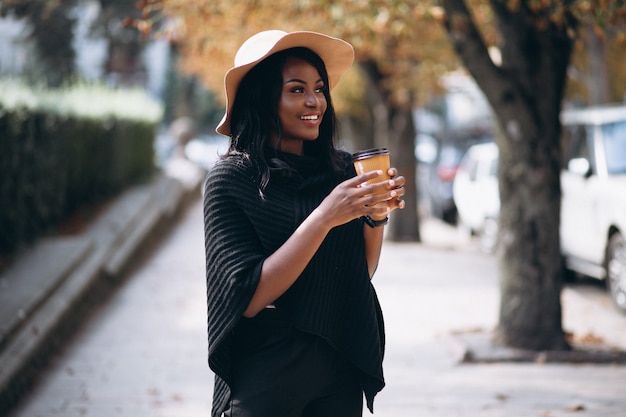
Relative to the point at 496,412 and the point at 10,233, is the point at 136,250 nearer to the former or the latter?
the point at 10,233

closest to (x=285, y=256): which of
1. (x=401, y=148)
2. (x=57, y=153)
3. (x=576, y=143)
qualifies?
(x=57, y=153)

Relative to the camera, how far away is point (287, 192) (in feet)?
9.80

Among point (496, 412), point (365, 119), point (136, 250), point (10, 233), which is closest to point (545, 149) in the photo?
point (496, 412)

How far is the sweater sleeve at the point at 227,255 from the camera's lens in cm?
283

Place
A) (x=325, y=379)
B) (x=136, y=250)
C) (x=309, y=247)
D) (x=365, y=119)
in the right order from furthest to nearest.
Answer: (x=365, y=119) < (x=136, y=250) < (x=325, y=379) < (x=309, y=247)

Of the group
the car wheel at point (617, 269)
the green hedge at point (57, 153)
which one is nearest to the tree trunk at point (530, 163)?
the car wheel at point (617, 269)

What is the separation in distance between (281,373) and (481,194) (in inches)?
520

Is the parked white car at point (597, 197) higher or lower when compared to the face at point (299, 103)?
lower

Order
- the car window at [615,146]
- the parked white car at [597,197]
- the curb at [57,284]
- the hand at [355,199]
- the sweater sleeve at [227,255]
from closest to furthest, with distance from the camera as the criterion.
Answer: the hand at [355,199] → the sweater sleeve at [227,255] → the curb at [57,284] → the parked white car at [597,197] → the car window at [615,146]

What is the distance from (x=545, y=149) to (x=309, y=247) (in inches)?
203

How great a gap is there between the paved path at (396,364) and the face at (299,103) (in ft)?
11.3

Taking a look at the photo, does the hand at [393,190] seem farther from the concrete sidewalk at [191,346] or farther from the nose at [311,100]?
the concrete sidewalk at [191,346]

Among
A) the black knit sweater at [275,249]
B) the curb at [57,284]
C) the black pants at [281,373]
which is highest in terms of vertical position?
the black knit sweater at [275,249]

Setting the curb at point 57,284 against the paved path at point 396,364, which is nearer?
the paved path at point 396,364
